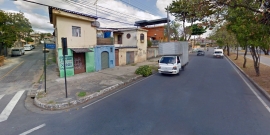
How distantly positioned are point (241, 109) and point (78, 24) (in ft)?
42.3

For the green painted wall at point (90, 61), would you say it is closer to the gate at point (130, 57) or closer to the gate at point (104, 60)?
the gate at point (104, 60)

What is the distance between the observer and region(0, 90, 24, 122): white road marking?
5195 millimetres

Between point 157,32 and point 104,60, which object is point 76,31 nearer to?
point 104,60

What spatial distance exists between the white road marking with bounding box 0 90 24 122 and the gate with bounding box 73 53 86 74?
16.4ft

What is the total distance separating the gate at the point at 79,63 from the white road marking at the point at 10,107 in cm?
501

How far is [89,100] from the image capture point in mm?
6820

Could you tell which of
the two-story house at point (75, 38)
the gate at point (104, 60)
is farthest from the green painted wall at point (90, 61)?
the gate at point (104, 60)

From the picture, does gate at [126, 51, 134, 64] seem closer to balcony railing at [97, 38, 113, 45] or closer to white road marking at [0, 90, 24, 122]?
balcony railing at [97, 38, 113, 45]

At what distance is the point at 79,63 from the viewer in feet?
43.0

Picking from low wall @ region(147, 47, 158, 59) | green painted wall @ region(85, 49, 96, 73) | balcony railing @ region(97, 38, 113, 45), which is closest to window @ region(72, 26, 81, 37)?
green painted wall @ region(85, 49, 96, 73)

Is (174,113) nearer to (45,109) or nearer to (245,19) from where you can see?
(45,109)

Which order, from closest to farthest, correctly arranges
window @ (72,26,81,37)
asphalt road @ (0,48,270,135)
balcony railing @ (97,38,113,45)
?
asphalt road @ (0,48,270,135) < window @ (72,26,81,37) < balcony railing @ (97,38,113,45)

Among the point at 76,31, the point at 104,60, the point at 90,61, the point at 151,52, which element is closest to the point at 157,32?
the point at 151,52

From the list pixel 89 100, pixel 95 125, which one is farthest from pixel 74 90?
pixel 95 125
